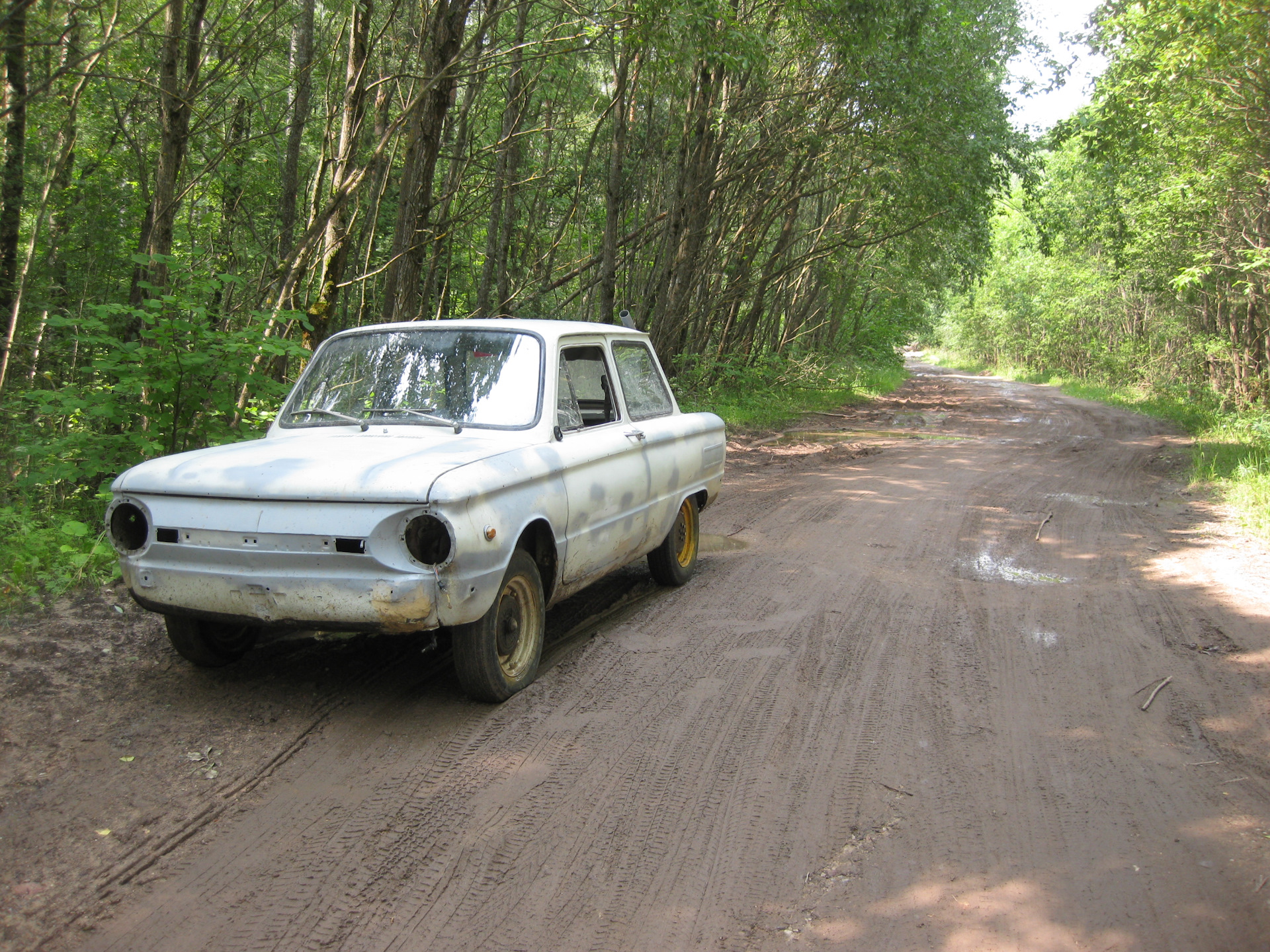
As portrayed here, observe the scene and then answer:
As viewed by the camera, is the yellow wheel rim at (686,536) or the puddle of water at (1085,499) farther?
the puddle of water at (1085,499)

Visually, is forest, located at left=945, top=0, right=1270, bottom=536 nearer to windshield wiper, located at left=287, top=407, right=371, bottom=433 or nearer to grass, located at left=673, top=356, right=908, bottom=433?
grass, located at left=673, top=356, right=908, bottom=433

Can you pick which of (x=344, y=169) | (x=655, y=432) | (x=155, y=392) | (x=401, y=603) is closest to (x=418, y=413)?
(x=401, y=603)

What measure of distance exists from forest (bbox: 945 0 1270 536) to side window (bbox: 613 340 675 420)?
19.2 feet

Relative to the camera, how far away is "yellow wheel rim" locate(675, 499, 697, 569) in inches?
249

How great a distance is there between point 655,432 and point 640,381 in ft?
1.43

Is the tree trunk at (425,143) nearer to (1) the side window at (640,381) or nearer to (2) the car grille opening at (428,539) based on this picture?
(1) the side window at (640,381)

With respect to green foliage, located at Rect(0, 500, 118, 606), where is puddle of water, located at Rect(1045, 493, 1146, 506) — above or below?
below

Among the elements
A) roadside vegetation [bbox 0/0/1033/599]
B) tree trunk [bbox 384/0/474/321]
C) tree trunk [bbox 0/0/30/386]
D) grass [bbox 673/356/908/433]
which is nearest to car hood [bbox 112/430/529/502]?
roadside vegetation [bbox 0/0/1033/599]

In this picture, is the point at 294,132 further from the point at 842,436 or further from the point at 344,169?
the point at 842,436

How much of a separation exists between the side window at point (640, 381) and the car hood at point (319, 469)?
1.45 meters

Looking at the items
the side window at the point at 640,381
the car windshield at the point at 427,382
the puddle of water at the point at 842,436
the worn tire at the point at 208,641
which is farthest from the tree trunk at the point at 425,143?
the puddle of water at the point at 842,436

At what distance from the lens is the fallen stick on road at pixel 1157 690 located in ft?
14.3

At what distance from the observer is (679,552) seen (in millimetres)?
6383

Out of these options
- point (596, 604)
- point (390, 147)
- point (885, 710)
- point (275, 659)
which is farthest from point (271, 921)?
point (390, 147)
